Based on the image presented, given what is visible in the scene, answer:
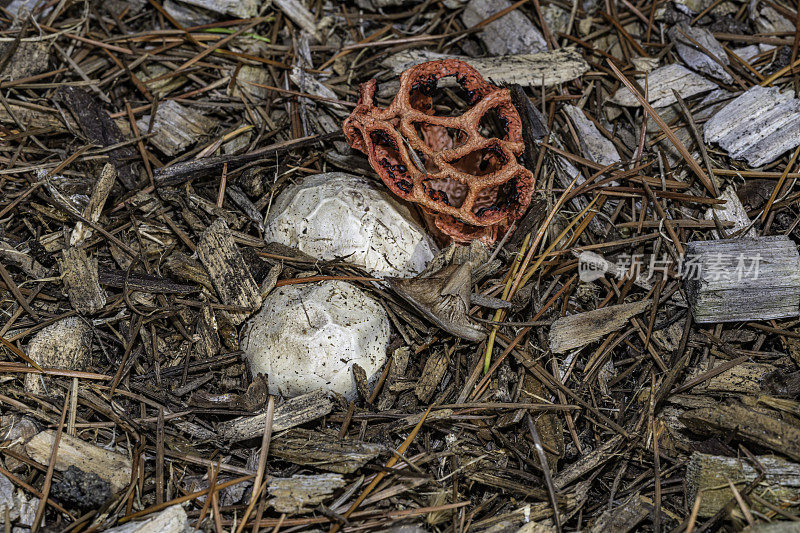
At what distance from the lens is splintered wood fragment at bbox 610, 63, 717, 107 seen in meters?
3.62

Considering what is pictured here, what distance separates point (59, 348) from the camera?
293 centimetres

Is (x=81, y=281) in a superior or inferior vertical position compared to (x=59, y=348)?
superior

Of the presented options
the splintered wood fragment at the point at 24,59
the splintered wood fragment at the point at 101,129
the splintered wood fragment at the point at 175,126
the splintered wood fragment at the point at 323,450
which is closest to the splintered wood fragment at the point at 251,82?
the splintered wood fragment at the point at 175,126

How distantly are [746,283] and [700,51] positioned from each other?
150 centimetres

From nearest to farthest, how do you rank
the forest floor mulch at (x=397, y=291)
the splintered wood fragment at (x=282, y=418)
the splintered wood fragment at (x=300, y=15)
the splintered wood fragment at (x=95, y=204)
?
the forest floor mulch at (x=397, y=291) < the splintered wood fragment at (x=282, y=418) < the splintered wood fragment at (x=95, y=204) < the splintered wood fragment at (x=300, y=15)

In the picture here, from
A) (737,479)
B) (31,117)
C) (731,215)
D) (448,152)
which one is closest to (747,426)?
(737,479)

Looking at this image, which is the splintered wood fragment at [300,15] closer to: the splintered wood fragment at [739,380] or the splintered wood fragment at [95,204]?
the splintered wood fragment at [95,204]

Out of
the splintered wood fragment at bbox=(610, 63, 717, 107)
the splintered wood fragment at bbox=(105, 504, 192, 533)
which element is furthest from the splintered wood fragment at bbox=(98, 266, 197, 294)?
the splintered wood fragment at bbox=(610, 63, 717, 107)

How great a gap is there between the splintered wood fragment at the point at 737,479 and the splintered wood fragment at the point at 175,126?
9.95 ft

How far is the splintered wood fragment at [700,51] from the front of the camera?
3.63 meters

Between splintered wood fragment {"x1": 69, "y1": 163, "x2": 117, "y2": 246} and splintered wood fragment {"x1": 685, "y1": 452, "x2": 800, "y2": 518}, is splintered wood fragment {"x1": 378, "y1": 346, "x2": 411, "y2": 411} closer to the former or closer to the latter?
splintered wood fragment {"x1": 685, "y1": 452, "x2": 800, "y2": 518}

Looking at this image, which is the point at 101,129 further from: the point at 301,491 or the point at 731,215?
the point at 731,215
